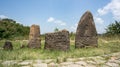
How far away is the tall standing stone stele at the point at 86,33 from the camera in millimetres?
11266

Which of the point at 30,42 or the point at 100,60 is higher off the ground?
the point at 30,42

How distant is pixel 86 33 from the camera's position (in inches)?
446

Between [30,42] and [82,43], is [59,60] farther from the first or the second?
[30,42]

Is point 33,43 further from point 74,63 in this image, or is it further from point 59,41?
point 74,63

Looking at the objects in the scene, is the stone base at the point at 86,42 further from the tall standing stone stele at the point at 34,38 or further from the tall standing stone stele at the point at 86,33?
the tall standing stone stele at the point at 34,38

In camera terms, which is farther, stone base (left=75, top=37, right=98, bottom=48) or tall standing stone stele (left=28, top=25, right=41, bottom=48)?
tall standing stone stele (left=28, top=25, right=41, bottom=48)

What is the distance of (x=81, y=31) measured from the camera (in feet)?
37.3

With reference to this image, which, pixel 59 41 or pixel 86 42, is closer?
pixel 59 41

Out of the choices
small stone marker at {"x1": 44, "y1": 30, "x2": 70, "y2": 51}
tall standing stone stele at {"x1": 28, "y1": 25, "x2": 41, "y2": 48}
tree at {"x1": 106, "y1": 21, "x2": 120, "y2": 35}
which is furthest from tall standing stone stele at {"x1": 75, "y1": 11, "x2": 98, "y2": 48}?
tree at {"x1": 106, "y1": 21, "x2": 120, "y2": 35}

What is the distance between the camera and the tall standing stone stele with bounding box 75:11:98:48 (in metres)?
11.3

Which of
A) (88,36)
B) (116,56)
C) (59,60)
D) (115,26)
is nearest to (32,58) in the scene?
(59,60)

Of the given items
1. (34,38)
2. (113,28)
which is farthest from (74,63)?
(113,28)

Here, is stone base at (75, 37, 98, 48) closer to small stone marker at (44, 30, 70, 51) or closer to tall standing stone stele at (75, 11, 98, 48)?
tall standing stone stele at (75, 11, 98, 48)

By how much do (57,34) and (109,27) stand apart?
20707 millimetres
